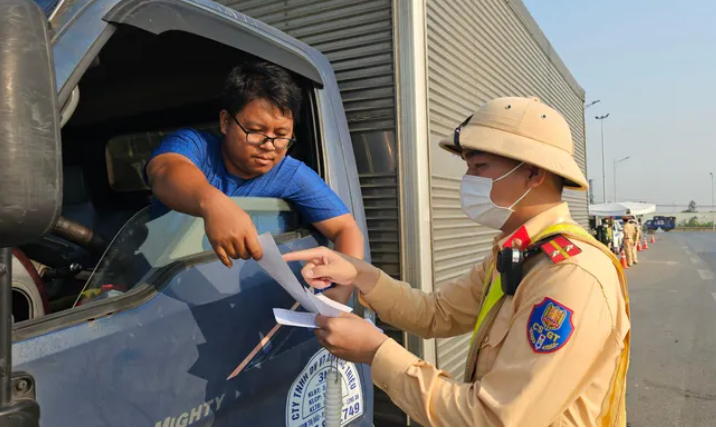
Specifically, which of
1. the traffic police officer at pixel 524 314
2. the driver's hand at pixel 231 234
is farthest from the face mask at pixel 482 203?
the driver's hand at pixel 231 234

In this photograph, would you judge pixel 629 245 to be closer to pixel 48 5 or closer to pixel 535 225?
pixel 535 225

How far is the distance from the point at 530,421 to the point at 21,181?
110 centimetres

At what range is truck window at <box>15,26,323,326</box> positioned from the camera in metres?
1.59

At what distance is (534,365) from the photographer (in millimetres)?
1139

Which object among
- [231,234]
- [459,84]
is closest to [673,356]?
[459,84]

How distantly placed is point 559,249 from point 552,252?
0.02 metres

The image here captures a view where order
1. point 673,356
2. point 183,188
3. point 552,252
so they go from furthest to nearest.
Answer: point 673,356 < point 183,188 < point 552,252

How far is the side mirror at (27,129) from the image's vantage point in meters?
0.79

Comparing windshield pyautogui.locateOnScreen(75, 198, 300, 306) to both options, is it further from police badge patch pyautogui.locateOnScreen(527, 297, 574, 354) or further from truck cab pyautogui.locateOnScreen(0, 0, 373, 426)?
police badge patch pyautogui.locateOnScreen(527, 297, 574, 354)

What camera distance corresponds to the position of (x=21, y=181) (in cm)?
80

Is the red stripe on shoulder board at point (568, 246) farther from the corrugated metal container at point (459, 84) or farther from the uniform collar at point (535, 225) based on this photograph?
the corrugated metal container at point (459, 84)

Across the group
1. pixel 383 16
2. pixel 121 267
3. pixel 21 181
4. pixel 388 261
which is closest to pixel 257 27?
pixel 383 16

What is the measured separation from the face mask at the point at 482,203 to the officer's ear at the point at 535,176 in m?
0.03

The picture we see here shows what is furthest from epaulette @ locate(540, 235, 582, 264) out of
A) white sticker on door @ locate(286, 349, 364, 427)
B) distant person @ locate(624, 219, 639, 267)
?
distant person @ locate(624, 219, 639, 267)
